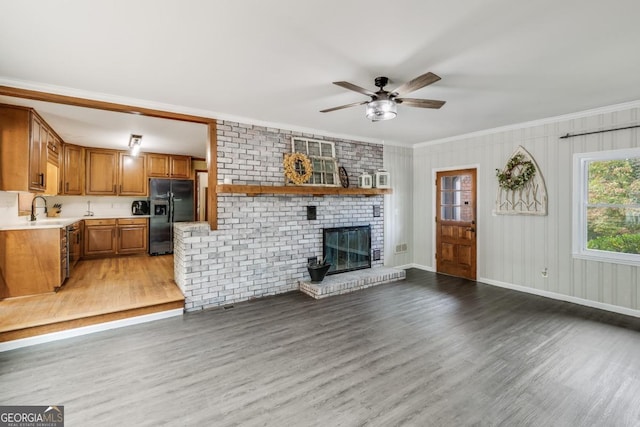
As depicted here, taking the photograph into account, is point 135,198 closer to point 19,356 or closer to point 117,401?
point 19,356

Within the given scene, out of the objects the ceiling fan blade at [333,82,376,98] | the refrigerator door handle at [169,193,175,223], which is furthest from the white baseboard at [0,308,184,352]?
the refrigerator door handle at [169,193,175,223]

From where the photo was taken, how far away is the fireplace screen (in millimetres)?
5160

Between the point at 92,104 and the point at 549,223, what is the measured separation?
6272 mm

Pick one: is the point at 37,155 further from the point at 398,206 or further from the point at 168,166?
the point at 398,206

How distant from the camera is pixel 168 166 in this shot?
281 inches

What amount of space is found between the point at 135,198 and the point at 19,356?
501 cm

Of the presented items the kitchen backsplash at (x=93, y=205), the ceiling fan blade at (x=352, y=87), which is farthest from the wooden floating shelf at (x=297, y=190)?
the kitchen backsplash at (x=93, y=205)

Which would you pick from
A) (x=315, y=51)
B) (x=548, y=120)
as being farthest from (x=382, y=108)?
(x=548, y=120)

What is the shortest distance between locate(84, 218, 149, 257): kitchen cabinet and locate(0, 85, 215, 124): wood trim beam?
12.8 feet

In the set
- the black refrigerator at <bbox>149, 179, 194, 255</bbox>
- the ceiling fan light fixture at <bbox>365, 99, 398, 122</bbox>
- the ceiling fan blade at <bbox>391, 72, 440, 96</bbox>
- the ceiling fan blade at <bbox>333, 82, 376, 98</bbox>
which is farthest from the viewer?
the black refrigerator at <bbox>149, 179, 194, 255</bbox>

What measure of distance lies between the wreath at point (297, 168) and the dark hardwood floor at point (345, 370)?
1.97 metres

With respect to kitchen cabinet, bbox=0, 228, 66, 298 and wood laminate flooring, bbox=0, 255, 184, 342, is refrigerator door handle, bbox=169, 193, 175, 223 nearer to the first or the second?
wood laminate flooring, bbox=0, 255, 184, 342

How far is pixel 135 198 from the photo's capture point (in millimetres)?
7160

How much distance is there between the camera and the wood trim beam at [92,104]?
3053 mm
